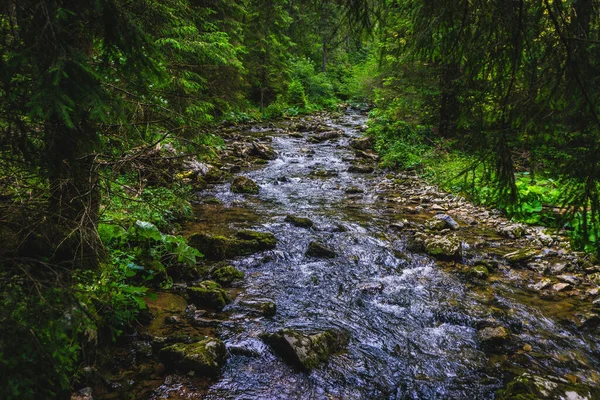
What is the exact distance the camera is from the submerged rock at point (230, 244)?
6.57 m

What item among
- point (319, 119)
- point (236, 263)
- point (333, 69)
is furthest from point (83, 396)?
Answer: point (333, 69)

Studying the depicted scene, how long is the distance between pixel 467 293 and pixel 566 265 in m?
2.31

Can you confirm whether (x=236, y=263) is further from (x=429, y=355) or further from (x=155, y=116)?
(x=429, y=355)

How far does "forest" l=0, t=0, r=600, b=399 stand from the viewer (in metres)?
2.40

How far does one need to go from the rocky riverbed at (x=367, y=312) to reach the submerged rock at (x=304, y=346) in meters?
0.02

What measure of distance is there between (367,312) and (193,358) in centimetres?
272

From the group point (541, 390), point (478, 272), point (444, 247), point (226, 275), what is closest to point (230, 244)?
point (226, 275)

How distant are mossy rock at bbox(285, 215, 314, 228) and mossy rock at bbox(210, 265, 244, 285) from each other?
274 cm

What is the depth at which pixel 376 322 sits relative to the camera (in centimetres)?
512

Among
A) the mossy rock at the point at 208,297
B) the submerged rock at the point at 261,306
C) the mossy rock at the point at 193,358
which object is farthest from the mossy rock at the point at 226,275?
the mossy rock at the point at 193,358

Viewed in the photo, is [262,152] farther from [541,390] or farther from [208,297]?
[541,390]

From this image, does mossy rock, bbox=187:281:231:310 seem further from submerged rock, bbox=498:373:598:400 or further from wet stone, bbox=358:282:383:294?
submerged rock, bbox=498:373:598:400

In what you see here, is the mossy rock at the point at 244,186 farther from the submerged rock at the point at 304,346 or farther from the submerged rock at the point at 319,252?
the submerged rock at the point at 304,346

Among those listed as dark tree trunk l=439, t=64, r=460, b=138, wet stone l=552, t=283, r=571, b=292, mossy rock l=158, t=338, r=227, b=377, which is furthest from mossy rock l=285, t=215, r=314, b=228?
dark tree trunk l=439, t=64, r=460, b=138
